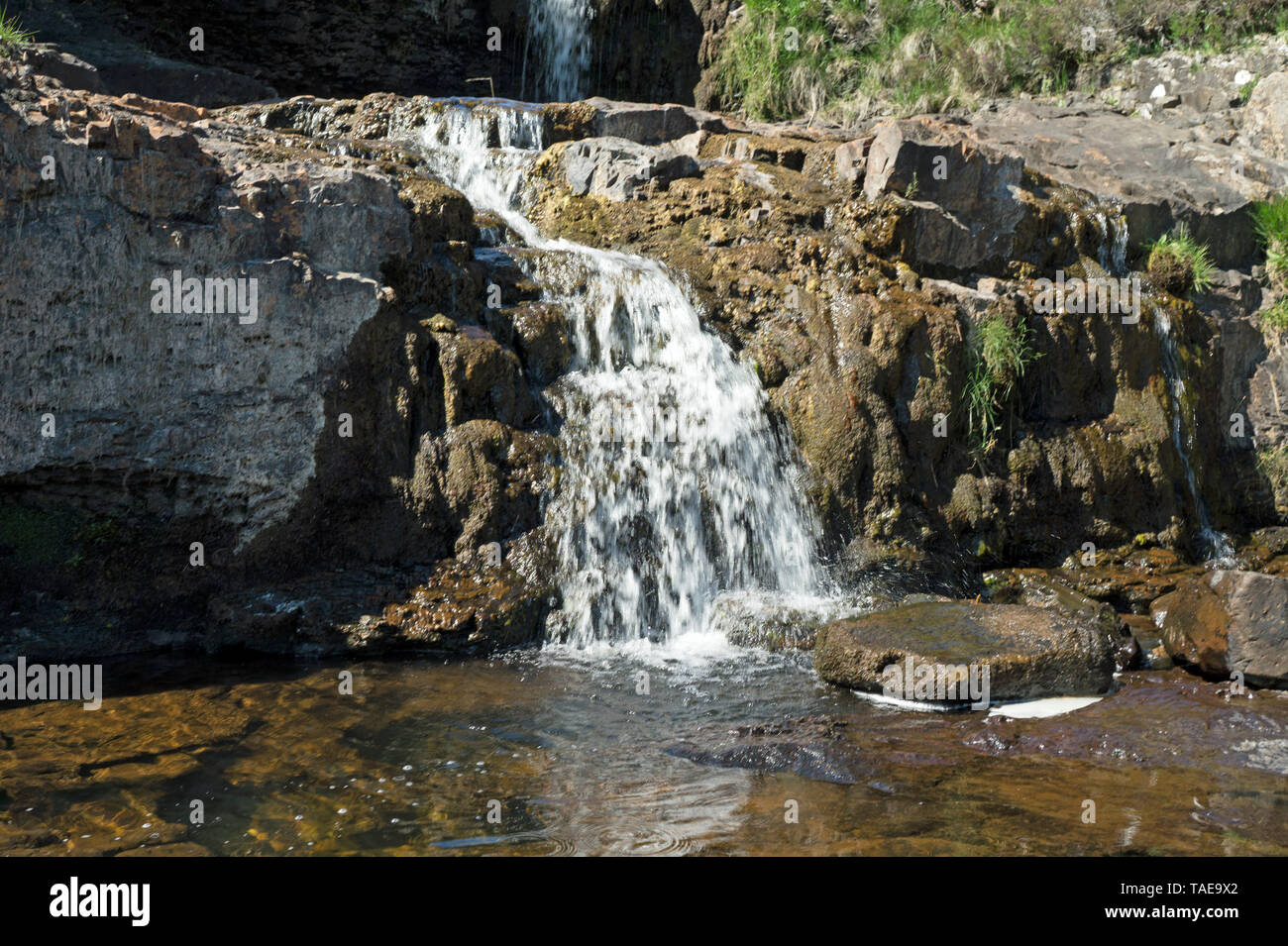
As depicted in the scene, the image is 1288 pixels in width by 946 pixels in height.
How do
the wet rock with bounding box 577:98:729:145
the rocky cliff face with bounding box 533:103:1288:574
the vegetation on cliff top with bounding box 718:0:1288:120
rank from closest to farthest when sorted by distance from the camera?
the rocky cliff face with bounding box 533:103:1288:574, the wet rock with bounding box 577:98:729:145, the vegetation on cliff top with bounding box 718:0:1288:120

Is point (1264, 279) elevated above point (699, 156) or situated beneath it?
situated beneath

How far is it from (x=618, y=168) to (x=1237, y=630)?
5283 mm

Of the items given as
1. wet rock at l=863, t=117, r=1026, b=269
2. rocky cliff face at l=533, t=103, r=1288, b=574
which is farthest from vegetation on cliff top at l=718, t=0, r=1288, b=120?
wet rock at l=863, t=117, r=1026, b=269

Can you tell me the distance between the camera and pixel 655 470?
665 centimetres

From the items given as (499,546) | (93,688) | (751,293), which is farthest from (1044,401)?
→ (93,688)

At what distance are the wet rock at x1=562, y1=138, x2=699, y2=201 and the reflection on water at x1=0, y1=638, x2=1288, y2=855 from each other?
4.06m

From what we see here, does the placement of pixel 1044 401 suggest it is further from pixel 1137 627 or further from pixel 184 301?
pixel 184 301

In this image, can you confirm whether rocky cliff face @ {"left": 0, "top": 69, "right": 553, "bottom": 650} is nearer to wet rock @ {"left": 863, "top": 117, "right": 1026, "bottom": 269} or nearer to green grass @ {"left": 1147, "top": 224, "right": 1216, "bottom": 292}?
wet rock @ {"left": 863, "top": 117, "right": 1026, "bottom": 269}

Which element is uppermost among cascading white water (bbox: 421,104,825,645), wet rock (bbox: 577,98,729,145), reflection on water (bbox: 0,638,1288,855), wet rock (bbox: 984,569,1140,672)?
wet rock (bbox: 577,98,729,145)

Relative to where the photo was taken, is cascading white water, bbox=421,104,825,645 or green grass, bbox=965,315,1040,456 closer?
cascading white water, bbox=421,104,825,645

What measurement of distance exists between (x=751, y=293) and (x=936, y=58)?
5.33 m

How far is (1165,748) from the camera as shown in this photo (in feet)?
14.9

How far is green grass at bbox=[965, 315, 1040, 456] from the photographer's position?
739cm

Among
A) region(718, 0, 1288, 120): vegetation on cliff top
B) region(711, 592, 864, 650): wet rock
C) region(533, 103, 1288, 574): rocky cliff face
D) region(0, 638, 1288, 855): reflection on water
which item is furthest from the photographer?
region(718, 0, 1288, 120): vegetation on cliff top
